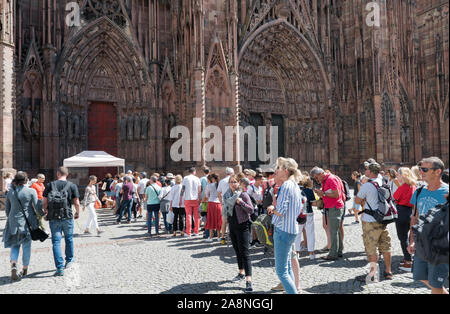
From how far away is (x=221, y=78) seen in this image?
17.9m

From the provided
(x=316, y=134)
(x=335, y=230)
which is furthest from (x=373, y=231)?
(x=316, y=134)

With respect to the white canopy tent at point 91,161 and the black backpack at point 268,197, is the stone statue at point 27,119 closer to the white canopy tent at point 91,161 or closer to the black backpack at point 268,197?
the white canopy tent at point 91,161

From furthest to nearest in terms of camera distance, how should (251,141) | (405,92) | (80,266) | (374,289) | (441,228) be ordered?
(405,92), (251,141), (80,266), (374,289), (441,228)

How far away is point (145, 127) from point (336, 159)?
11525 millimetres

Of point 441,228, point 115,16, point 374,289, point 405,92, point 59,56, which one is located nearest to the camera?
point 441,228

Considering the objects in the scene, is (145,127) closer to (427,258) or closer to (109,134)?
(109,134)

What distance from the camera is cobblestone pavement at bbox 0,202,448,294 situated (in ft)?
16.4

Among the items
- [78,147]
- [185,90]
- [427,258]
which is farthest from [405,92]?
[427,258]

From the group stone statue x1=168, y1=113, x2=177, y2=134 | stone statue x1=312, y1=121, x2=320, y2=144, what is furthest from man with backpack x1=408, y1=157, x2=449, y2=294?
stone statue x1=312, y1=121, x2=320, y2=144

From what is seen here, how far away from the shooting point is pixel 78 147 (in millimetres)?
17922

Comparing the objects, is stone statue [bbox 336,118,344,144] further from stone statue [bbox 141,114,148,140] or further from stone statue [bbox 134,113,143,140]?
stone statue [bbox 134,113,143,140]

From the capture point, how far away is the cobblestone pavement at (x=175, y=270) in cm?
498

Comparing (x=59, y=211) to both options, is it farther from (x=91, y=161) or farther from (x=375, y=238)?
(x=91, y=161)

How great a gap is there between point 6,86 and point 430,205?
14358mm
